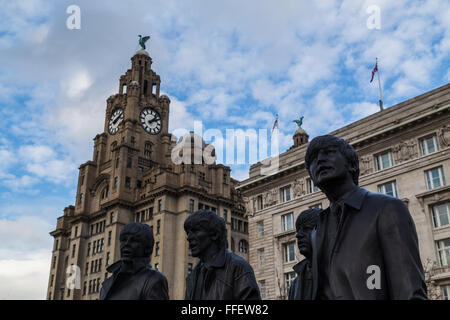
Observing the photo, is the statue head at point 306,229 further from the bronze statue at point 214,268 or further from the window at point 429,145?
the window at point 429,145

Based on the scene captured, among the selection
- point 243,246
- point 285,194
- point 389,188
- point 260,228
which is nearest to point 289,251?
point 260,228

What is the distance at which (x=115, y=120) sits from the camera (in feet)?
284

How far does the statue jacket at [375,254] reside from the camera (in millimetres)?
3564

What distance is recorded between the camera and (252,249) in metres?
43.4

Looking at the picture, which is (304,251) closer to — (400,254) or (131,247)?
(131,247)

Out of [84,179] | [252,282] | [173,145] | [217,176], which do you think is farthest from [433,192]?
[84,179]

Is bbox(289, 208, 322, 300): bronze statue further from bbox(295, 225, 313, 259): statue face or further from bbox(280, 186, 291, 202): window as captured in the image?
bbox(280, 186, 291, 202): window

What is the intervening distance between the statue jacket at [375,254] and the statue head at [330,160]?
11.1 inches

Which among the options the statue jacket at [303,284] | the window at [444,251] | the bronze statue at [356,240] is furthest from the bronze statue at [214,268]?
the window at [444,251]

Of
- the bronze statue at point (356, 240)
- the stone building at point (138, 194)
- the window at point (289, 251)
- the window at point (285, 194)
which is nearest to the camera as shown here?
the bronze statue at point (356, 240)

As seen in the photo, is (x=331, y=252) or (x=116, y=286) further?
(x=116, y=286)

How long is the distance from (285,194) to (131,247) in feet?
121

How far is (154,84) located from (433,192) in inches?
2670
